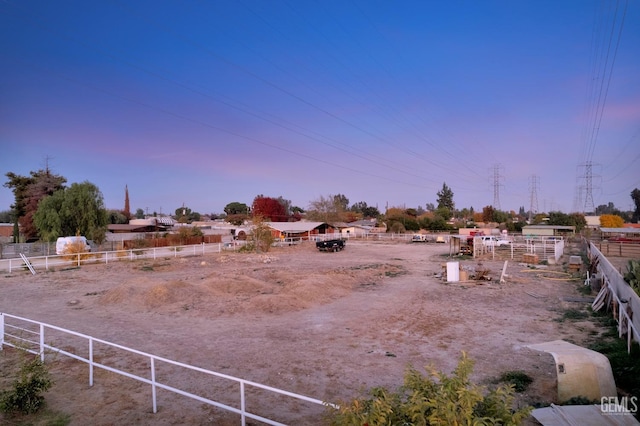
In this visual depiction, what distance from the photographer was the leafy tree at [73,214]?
41.1 m

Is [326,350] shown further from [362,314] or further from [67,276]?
[67,276]

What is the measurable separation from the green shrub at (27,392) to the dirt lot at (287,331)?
32 centimetres

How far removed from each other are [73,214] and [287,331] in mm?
40136

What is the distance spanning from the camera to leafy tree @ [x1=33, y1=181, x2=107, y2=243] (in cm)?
4109

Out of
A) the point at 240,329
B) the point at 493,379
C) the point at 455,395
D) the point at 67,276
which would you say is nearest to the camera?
the point at 455,395

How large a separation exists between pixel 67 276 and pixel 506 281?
26711 millimetres

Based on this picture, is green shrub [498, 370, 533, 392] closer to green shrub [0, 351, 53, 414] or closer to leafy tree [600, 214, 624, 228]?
green shrub [0, 351, 53, 414]

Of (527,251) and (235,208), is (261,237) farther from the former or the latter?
(235,208)

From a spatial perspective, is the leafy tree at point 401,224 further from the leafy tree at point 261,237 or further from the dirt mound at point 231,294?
the dirt mound at point 231,294

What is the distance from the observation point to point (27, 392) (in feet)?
21.7

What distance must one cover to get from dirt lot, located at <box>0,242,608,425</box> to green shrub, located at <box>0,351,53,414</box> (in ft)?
1.06

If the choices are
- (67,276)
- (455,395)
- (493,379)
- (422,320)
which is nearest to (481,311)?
(422,320)

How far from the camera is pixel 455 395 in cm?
319

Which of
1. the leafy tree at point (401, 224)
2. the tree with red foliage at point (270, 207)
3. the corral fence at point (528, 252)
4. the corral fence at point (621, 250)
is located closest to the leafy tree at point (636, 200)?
the leafy tree at point (401, 224)
